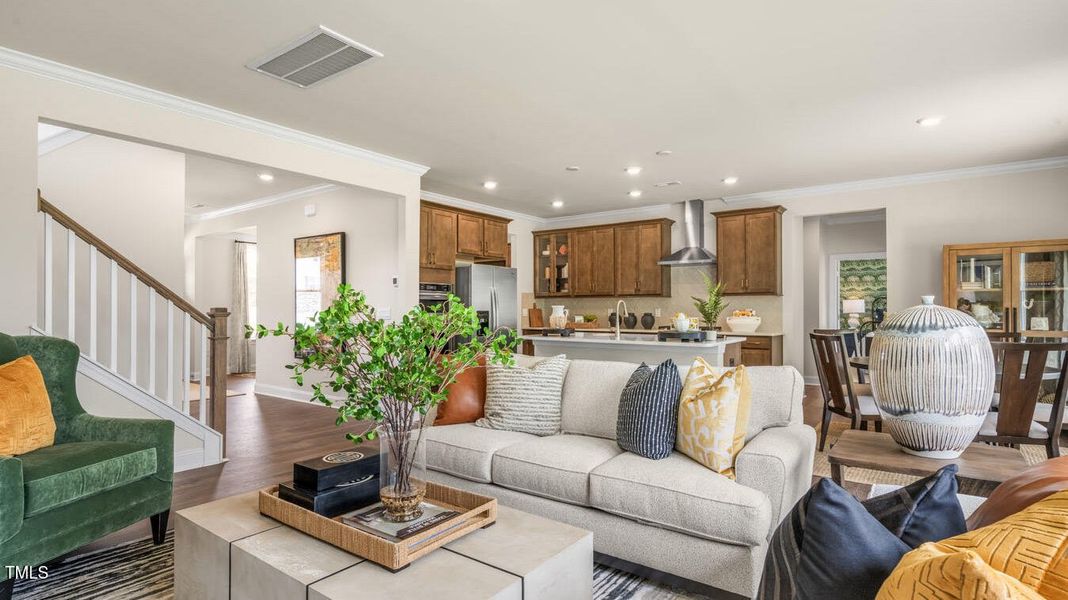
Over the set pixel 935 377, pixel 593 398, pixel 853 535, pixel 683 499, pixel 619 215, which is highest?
pixel 619 215

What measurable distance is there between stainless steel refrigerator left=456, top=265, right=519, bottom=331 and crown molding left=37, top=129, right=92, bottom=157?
3819 millimetres

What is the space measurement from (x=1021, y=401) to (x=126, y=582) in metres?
4.17

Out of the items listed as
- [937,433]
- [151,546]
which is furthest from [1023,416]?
[151,546]

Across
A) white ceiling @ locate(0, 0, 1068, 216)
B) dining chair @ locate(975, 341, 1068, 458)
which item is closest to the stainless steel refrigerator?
white ceiling @ locate(0, 0, 1068, 216)

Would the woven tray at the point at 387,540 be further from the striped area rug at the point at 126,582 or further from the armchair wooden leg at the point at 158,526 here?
the armchair wooden leg at the point at 158,526

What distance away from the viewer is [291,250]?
7.09 meters

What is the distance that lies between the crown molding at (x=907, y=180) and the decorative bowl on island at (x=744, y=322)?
1479mm

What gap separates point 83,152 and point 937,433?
6304 mm

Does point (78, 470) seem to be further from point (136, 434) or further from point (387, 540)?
point (387, 540)

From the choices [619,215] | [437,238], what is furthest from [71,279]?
[619,215]

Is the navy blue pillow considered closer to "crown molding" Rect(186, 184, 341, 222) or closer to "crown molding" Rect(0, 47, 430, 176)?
"crown molding" Rect(0, 47, 430, 176)

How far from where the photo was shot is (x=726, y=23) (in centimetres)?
280

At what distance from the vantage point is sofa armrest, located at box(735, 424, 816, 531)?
2.06 meters

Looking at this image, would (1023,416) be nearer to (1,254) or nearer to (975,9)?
(975,9)
